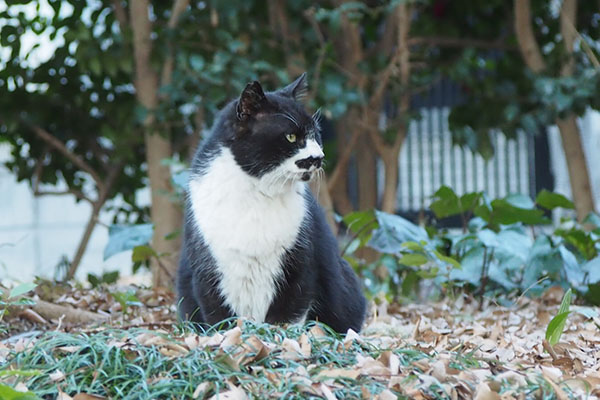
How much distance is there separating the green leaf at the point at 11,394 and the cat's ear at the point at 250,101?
1174 millimetres

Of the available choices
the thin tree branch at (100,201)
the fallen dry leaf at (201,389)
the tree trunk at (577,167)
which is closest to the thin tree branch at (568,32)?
the tree trunk at (577,167)

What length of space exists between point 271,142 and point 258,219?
25 cm

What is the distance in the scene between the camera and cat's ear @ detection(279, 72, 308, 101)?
2.68 meters

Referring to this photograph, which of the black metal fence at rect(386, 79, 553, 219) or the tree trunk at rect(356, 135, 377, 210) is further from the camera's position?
the black metal fence at rect(386, 79, 553, 219)

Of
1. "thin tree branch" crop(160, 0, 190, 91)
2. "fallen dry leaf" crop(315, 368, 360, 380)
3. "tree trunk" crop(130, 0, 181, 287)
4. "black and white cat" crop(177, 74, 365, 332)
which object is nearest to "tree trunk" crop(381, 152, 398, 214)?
"tree trunk" crop(130, 0, 181, 287)

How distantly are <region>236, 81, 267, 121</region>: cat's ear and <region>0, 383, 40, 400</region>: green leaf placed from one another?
1.17 meters

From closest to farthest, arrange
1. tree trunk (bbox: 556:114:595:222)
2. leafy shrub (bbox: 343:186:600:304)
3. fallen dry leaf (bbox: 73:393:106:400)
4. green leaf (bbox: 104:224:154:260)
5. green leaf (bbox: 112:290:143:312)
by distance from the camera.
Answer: fallen dry leaf (bbox: 73:393:106:400) → green leaf (bbox: 112:290:143:312) → leafy shrub (bbox: 343:186:600:304) → green leaf (bbox: 104:224:154:260) → tree trunk (bbox: 556:114:595:222)

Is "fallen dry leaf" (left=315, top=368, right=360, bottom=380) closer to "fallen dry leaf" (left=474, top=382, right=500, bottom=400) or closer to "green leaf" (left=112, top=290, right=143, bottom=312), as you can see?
"fallen dry leaf" (left=474, top=382, right=500, bottom=400)

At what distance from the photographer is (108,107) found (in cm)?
511

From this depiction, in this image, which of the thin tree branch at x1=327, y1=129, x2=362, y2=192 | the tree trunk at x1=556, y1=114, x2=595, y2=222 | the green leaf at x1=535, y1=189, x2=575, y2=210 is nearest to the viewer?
the green leaf at x1=535, y1=189, x2=575, y2=210

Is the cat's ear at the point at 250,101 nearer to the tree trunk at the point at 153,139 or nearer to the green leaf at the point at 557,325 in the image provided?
the green leaf at the point at 557,325

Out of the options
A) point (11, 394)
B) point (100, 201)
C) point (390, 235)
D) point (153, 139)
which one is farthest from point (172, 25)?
point (11, 394)

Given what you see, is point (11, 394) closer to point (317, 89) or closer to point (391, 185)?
point (317, 89)

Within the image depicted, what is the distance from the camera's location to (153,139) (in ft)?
15.5
